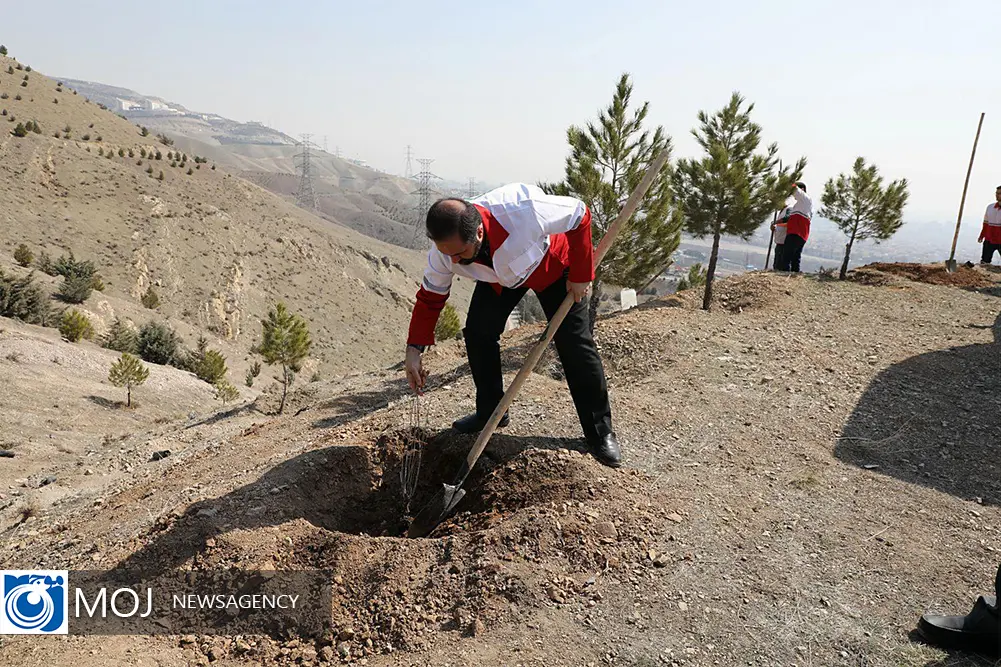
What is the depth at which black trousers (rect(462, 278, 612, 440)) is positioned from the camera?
138 inches

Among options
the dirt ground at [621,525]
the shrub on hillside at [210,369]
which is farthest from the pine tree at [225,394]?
the dirt ground at [621,525]

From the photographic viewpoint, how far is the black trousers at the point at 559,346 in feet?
11.5

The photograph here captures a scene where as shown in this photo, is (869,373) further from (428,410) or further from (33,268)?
(33,268)

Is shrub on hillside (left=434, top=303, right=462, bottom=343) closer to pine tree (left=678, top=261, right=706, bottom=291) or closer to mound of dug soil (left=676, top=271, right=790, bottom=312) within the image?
pine tree (left=678, top=261, right=706, bottom=291)

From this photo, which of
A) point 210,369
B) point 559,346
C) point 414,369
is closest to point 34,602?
point 414,369

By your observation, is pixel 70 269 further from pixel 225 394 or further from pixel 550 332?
pixel 550 332

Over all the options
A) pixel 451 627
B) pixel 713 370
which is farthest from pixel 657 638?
pixel 713 370

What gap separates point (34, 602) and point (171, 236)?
30.9 meters

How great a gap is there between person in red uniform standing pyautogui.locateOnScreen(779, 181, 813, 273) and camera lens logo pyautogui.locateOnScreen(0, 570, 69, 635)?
10279mm

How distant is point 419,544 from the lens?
3002 mm

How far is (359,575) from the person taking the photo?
2826mm

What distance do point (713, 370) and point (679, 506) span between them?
2.47 metres

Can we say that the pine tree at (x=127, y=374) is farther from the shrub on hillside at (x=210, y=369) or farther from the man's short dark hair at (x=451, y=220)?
the man's short dark hair at (x=451, y=220)

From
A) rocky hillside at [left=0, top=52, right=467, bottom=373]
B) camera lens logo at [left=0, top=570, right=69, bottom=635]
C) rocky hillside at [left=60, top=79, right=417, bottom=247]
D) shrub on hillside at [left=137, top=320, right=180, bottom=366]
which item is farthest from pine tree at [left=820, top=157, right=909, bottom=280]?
rocky hillside at [left=60, top=79, right=417, bottom=247]
